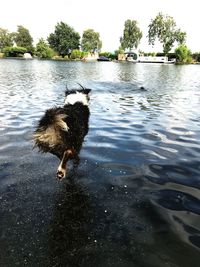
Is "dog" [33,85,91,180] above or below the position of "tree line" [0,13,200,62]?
above

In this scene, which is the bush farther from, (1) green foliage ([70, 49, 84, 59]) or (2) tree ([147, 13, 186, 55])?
(2) tree ([147, 13, 186, 55])

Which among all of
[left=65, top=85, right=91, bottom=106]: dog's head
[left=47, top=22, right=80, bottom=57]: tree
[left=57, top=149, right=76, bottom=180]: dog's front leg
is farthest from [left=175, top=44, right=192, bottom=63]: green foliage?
[left=57, top=149, right=76, bottom=180]: dog's front leg

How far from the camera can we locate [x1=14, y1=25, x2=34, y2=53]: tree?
15900 centimetres

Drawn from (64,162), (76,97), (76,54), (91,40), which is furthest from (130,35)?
(64,162)

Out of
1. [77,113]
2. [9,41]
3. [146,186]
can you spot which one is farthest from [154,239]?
[9,41]

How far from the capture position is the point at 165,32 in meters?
123

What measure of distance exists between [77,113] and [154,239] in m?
3.55

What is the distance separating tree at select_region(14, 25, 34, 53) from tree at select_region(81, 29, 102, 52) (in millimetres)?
30182

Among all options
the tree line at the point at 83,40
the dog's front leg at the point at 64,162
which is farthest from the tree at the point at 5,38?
the dog's front leg at the point at 64,162

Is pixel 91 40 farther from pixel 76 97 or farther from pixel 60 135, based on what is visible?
pixel 60 135

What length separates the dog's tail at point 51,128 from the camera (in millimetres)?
5910

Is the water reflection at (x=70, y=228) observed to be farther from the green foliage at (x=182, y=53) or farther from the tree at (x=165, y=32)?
the tree at (x=165, y=32)

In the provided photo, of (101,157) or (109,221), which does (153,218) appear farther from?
(101,157)

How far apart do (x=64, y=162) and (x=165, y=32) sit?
128 metres
